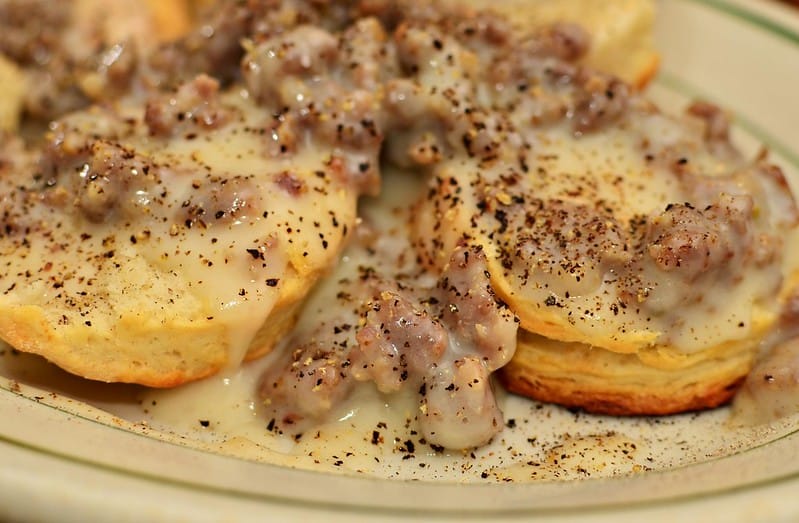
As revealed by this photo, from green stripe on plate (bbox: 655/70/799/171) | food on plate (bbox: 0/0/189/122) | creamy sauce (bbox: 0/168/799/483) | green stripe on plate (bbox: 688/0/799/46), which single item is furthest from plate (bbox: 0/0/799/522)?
green stripe on plate (bbox: 688/0/799/46)

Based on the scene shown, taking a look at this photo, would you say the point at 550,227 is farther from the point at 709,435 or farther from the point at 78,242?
the point at 78,242

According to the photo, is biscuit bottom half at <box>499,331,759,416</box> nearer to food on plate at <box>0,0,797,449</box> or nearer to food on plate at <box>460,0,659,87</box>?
food on plate at <box>0,0,797,449</box>

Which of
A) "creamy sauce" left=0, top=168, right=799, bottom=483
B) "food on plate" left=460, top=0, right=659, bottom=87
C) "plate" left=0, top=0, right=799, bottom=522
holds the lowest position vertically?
"creamy sauce" left=0, top=168, right=799, bottom=483

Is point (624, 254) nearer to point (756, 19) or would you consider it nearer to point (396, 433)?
point (396, 433)

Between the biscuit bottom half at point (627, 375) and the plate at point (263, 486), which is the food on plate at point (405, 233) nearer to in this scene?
the biscuit bottom half at point (627, 375)

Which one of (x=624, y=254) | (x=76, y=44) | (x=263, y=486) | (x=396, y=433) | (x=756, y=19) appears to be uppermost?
(x=756, y=19)

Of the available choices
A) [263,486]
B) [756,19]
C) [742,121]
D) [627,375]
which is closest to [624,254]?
[627,375]

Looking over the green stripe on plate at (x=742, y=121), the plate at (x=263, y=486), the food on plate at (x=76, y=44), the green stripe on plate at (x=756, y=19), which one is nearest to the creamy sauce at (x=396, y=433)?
the plate at (x=263, y=486)

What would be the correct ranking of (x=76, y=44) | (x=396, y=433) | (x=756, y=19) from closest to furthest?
(x=396, y=433) < (x=76, y=44) < (x=756, y=19)
